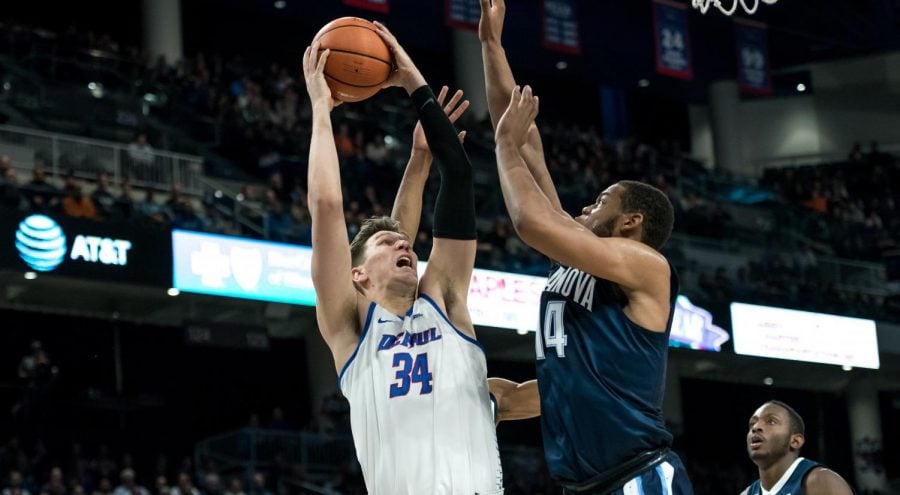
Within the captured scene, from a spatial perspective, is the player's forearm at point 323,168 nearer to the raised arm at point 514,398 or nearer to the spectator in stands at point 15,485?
the raised arm at point 514,398

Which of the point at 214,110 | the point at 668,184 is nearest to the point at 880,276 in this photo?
the point at 668,184

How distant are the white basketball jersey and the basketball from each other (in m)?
0.96

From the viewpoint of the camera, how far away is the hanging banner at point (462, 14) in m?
23.2

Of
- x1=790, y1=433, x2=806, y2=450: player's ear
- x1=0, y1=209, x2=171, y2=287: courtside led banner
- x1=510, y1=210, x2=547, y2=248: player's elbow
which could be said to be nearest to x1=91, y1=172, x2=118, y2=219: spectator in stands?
x1=0, y1=209, x2=171, y2=287: courtside led banner

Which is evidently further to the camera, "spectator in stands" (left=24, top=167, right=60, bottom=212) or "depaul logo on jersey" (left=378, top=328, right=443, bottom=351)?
"spectator in stands" (left=24, top=167, right=60, bottom=212)

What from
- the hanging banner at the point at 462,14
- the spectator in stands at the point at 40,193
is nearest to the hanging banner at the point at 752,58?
the hanging banner at the point at 462,14

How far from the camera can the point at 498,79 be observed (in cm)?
554

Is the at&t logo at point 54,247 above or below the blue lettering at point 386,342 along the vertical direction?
above

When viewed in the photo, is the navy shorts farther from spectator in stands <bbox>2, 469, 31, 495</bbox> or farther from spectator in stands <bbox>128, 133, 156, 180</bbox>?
spectator in stands <bbox>128, 133, 156, 180</bbox>

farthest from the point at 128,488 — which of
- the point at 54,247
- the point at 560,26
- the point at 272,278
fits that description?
the point at 560,26

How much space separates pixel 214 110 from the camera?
73.3ft

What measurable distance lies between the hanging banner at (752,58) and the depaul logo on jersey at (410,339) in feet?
77.1

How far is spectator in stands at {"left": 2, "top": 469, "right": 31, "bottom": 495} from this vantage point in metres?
14.0

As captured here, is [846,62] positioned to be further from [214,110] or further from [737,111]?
[214,110]
